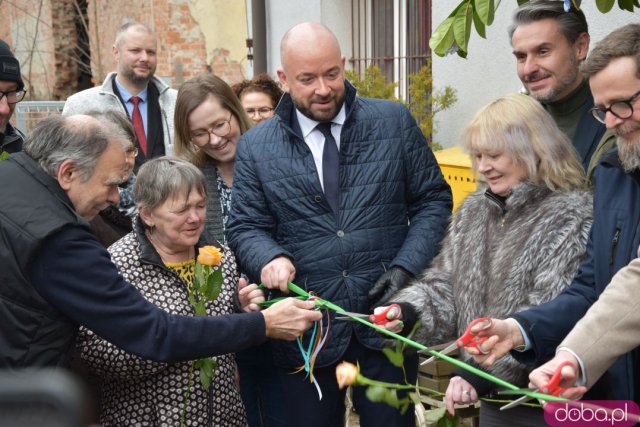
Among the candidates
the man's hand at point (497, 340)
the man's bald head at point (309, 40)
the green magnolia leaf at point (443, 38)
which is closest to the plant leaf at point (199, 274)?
the man's bald head at point (309, 40)

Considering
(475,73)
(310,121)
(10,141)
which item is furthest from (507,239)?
(475,73)

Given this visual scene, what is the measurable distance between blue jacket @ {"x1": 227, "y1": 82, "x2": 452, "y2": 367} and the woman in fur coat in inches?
10.7

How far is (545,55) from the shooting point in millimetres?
3623

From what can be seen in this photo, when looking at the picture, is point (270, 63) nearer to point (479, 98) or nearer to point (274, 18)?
point (274, 18)

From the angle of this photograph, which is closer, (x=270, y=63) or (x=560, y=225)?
(x=560, y=225)

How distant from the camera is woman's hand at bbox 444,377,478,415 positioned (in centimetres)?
310

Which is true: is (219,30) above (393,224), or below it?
above

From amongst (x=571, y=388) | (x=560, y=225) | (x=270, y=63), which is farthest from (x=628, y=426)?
(x=270, y=63)

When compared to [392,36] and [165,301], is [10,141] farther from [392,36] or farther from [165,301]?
[392,36]

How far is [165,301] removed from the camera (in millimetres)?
3393

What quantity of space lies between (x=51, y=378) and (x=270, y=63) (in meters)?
10.6

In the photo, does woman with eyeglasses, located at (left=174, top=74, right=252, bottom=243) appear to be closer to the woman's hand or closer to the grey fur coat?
the grey fur coat

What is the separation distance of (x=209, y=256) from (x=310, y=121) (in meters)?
0.83

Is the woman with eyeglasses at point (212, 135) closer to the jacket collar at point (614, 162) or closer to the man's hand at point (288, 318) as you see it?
the man's hand at point (288, 318)
